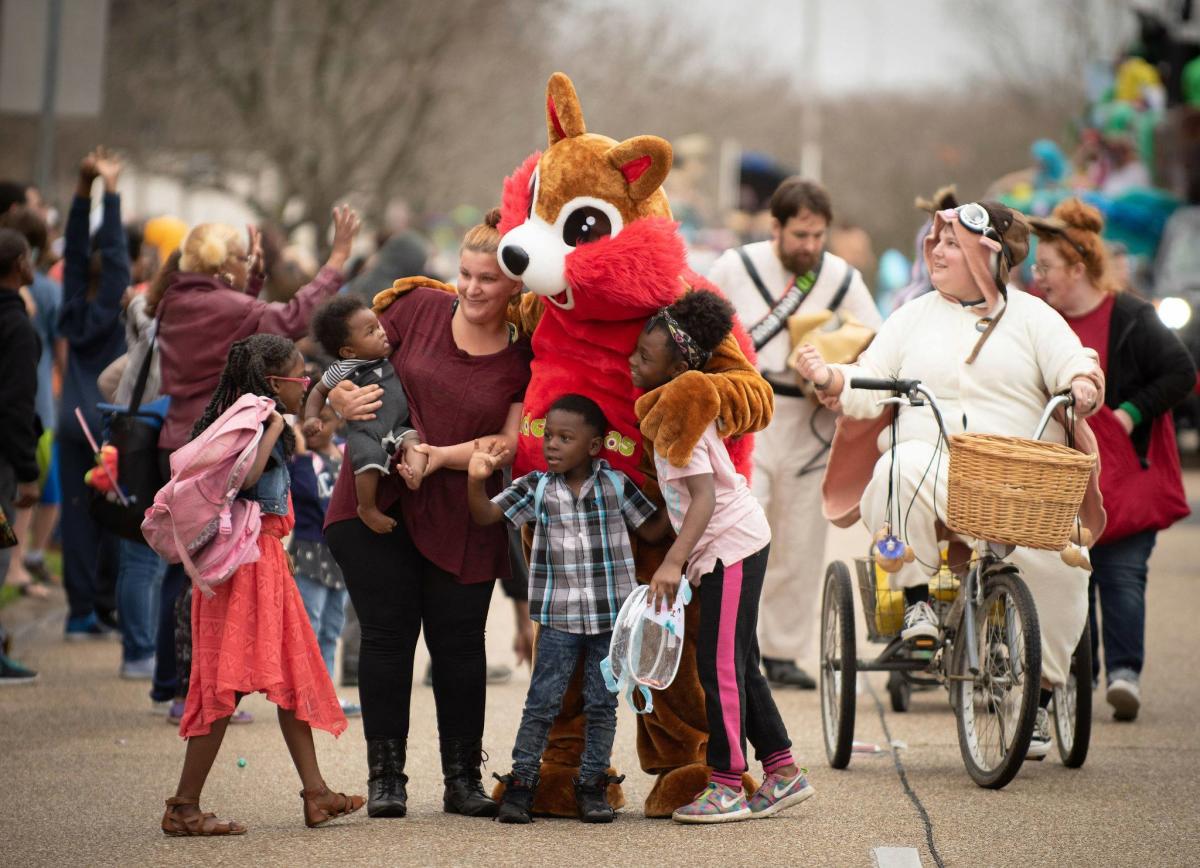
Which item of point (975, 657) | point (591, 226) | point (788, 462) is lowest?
point (975, 657)

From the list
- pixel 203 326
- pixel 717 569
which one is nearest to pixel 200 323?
pixel 203 326

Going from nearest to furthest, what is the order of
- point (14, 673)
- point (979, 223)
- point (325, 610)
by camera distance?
point (979, 223)
point (325, 610)
point (14, 673)

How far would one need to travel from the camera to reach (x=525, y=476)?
5.70 m

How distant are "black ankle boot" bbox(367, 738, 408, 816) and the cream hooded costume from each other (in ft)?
6.23

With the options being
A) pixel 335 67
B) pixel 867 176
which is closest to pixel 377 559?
pixel 335 67

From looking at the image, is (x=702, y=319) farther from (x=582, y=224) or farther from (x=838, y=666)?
(x=838, y=666)

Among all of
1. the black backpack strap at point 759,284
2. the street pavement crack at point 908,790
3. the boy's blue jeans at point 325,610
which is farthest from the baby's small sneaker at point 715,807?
the black backpack strap at point 759,284

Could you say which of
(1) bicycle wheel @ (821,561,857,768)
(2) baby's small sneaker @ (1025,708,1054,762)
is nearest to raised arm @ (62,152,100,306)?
(1) bicycle wheel @ (821,561,857,768)

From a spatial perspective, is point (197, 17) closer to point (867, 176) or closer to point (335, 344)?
point (335, 344)

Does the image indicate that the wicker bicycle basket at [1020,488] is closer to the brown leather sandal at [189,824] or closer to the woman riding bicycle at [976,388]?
the woman riding bicycle at [976,388]

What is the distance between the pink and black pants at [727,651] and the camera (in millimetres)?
5582

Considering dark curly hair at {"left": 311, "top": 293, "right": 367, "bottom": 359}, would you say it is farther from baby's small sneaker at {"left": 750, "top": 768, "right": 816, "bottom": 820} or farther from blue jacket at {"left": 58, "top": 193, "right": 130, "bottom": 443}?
blue jacket at {"left": 58, "top": 193, "right": 130, "bottom": 443}

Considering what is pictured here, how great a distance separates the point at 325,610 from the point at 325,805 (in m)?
2.36

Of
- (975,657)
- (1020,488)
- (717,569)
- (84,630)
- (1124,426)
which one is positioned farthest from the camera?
(84,630)
